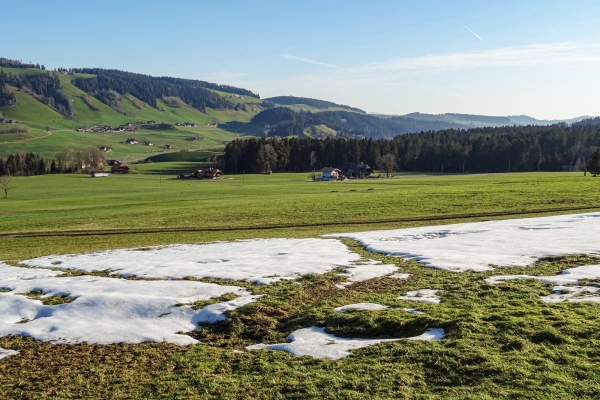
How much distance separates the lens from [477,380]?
9742 mm

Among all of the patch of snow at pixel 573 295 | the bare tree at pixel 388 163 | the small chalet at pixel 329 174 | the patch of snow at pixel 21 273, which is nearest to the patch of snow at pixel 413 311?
the patch of snow at pixel 573 295

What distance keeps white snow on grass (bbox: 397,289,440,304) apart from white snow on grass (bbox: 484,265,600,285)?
2.69 meters

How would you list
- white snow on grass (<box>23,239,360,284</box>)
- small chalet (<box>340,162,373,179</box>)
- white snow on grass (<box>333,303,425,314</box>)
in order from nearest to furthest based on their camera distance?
white snow on grass (<box>333,303,425,314</box>) < white snow on grass (<box>23,239,360,284</box>) < small chalet (<box>340,162,373,179</box>)

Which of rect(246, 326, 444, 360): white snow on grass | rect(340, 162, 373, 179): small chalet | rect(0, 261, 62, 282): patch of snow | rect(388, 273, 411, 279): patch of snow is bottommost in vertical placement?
rect(0, 261, 62, 282): patch of snow

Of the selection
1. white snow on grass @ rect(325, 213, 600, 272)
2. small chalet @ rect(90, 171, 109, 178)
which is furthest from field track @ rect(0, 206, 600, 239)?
small chalet @ rect(90, 171, 109, 178)

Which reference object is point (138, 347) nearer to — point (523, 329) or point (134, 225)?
point (523, 329)

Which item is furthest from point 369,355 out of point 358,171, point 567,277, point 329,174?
point 358,171

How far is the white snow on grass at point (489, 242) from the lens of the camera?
72.6 feet

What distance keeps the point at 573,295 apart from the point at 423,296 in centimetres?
483

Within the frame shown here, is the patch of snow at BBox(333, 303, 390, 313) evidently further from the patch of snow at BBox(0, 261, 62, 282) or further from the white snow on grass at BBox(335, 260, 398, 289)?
the patch of snow at BBox(0, 261, 62, 282)

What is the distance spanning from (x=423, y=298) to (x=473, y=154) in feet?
642

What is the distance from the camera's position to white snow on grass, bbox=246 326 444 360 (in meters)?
11.7

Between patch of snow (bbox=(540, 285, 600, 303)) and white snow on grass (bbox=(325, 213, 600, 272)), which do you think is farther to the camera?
white snow on grass (bbox=(325, 213, 600, 272))

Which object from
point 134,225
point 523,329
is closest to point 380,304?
point 523,329
